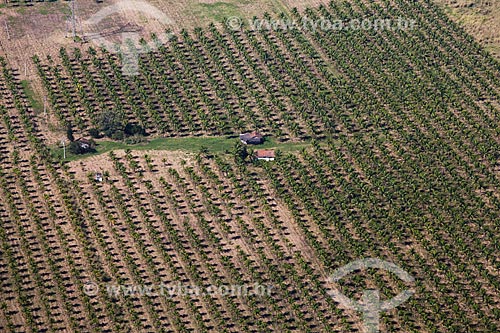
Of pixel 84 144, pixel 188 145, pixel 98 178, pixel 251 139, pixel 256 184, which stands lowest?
pixel 84 144

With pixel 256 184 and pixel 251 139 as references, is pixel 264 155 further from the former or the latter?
pixel 256 184

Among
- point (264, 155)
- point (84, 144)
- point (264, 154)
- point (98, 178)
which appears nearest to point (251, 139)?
point (264, 154)

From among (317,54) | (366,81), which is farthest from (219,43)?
(366,81)

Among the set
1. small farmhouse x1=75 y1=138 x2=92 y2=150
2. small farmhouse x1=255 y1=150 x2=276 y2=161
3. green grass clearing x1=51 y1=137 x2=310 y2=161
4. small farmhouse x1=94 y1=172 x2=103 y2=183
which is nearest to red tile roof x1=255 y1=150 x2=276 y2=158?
small farmhouse x1=255 y1=150 x2=276 y2=161

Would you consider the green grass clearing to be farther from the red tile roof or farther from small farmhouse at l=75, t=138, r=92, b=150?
the red tile roof

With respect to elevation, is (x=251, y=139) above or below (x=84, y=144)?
above

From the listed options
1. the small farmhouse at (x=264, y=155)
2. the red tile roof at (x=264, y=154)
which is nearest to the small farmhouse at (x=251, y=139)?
the red tile roof at (x=264, y=154)

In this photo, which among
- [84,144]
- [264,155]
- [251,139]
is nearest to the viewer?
[264,155]

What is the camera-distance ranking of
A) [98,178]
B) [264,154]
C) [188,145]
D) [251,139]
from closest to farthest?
1. [98,178]
2. [264,154]
3. [188,145]
4. [251,139]
